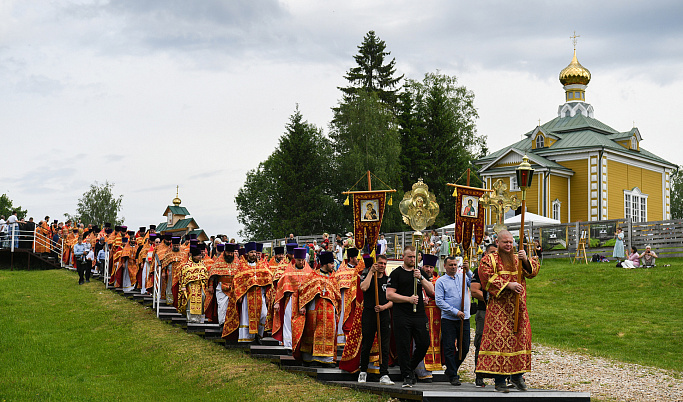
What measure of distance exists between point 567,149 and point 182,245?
30163 mm

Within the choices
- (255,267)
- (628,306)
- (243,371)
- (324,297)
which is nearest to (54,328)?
(255,267)

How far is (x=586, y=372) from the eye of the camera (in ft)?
46.6

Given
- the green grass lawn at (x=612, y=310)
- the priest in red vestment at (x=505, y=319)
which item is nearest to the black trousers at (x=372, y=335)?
the priest in red vestment at (x=505, y=319)

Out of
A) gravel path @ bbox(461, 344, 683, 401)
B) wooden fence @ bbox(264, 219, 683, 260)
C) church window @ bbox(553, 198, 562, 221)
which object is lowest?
gravel path @ bbox(461, 344, 683, 401)

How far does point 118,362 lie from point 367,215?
6.50 meters

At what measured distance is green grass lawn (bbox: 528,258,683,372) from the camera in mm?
17250

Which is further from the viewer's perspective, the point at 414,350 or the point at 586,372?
the point at 586,372

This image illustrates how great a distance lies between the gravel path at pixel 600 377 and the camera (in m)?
12.4

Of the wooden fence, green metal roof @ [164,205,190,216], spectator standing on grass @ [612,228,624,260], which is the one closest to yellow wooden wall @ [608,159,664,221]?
the wooden fence

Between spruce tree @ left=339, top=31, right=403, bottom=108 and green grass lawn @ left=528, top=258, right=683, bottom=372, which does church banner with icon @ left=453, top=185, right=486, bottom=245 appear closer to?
green grass lawn @ left=528, top=258, right=683, bottom=372

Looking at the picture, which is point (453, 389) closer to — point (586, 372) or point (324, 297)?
point (324, 297)

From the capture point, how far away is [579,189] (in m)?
44.7

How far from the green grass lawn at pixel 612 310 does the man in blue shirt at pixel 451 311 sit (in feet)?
20.9

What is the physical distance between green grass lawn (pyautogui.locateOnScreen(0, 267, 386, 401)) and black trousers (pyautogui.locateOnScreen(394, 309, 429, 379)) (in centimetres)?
63
